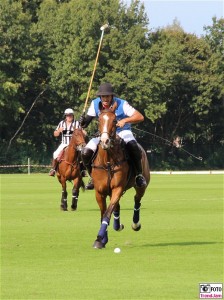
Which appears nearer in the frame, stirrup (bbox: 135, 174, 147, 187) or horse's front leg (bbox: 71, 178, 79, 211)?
stirrup (bbox: 135, 174, 147, 187)

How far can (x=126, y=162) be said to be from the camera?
583 inches

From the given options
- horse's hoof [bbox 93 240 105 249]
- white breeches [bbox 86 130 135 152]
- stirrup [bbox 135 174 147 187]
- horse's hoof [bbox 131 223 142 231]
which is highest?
white breeches [bbox 86 130 135 152]

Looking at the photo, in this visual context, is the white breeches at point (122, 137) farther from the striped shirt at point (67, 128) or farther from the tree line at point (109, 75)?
→ the tree line at point (109, 75)

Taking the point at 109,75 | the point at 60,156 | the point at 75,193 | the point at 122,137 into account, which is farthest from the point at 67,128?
the point at 109,75

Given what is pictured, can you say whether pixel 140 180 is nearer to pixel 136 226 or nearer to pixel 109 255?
pixel 136 226

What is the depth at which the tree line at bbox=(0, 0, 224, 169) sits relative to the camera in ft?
217

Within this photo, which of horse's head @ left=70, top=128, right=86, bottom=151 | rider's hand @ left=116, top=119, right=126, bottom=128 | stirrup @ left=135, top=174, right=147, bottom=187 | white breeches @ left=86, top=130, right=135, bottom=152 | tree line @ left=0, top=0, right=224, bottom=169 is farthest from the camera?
tree line @ left=0, top=0, right=224, bottom=169

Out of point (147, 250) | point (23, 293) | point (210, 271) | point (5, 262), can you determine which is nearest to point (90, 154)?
point (147, 250)

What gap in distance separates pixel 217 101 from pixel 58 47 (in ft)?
43.5

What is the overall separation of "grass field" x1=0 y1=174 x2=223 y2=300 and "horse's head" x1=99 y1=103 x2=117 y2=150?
1.58 metres

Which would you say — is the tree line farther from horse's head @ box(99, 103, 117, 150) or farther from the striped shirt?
horse's head @ box(99, 103, 117, 150)

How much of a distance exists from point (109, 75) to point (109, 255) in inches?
2200

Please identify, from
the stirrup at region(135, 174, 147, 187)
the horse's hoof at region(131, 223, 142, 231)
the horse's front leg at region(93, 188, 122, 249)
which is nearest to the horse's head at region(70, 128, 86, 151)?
the horse's hoof at region(131, 223, 142, 231)

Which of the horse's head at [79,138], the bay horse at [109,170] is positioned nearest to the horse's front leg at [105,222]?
the bay horse at [109,170]
